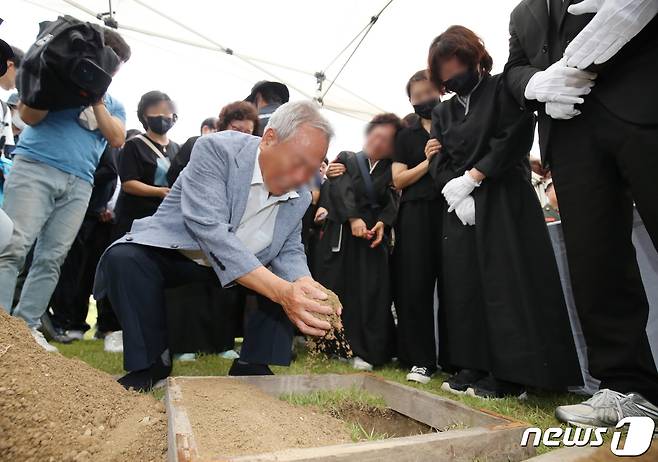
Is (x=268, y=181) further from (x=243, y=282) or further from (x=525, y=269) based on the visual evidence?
(x=525, y=269)

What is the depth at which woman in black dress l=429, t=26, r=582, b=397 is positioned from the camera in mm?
1914

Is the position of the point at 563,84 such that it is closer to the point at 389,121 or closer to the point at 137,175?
the point at 389,121

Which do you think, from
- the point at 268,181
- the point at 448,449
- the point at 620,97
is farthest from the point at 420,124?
the point at 448,449

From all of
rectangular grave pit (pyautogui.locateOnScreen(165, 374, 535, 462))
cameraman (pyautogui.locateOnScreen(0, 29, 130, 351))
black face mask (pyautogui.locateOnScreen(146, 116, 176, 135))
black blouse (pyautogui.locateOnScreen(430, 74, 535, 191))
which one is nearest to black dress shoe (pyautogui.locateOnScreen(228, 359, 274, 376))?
rectangular grave pit (pyautogui.locateOnScreen(165, 374, 535, 462))

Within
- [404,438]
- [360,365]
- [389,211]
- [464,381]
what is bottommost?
[360,365]

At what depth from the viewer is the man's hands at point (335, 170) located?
3.07 meters

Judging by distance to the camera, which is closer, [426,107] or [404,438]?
[404,438]

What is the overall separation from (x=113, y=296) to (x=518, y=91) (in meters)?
1.73

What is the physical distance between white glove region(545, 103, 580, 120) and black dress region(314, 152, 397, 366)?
4.42ft

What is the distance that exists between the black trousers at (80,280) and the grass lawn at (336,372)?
0.71ft

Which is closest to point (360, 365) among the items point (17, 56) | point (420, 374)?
point (420, 374)

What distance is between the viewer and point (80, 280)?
3.51 m

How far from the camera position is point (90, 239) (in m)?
3.61

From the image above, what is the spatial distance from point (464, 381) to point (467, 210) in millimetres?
742
